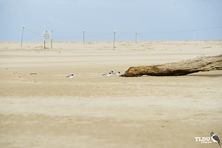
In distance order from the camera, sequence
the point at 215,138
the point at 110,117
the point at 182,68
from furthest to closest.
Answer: the point at 182,68 → the point at 110,117 → the point at 215,138

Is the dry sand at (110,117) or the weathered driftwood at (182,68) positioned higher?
the weathered driftwood at (182,68)

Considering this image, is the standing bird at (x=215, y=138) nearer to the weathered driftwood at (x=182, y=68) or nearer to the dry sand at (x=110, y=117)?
the dry sand at (x=110, y=117)

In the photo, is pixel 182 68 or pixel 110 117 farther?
pixel 182 68

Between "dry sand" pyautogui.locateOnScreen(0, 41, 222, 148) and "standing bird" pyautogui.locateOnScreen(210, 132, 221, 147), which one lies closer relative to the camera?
"standing bird" pyautogui.locateOnScreen(210, 132, 221, 147)

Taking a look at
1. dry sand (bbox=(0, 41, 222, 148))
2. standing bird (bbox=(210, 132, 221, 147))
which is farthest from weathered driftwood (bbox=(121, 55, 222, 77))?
standing bird (bbox=(210, 132, 221, 147))

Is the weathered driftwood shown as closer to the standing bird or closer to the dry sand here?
the dry sand

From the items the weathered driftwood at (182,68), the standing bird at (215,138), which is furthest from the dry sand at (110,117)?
the weathered driftwood at (182,68)

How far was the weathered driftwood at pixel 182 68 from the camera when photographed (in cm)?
1123

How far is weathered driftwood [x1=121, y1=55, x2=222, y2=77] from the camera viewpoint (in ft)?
36.9

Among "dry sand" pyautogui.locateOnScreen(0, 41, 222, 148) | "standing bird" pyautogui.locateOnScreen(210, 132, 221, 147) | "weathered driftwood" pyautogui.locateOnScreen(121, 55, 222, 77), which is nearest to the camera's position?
"standing bird" pyautogui.locateOnScreen(210, 132, 221, 147)

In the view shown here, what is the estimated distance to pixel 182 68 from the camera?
1166 centimetres

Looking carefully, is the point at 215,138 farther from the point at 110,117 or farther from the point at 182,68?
the point at 182,68

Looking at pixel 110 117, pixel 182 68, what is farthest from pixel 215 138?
pixel 182 68

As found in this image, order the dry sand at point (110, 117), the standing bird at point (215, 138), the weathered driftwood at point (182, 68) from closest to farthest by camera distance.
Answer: the standing bird at point (215, 138), the dry sand at point (110, 117), the weathered driftwood at point (182, 68)
